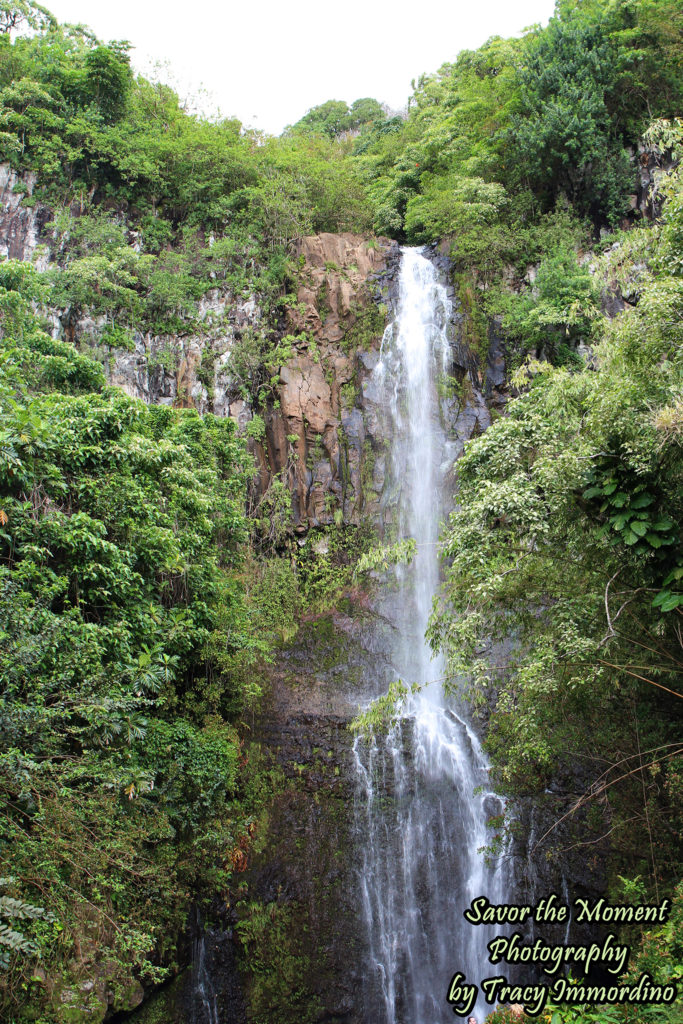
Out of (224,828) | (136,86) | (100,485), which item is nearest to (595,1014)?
(224,828)

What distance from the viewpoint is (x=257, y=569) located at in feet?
42.8

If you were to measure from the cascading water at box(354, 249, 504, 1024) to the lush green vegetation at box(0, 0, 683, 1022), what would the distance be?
47.3 inches

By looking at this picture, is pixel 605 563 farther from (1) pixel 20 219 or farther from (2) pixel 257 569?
(1) pixel 20 219

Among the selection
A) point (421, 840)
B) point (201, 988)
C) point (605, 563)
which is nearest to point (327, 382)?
point (605, 563)

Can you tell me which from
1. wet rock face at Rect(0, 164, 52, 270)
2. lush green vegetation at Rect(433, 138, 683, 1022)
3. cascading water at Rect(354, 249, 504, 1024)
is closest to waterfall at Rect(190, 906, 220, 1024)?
cascading water at Rect(354, 249, 504, 1024)

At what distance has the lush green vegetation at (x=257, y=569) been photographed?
655 cm

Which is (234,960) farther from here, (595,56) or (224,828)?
(595,56)

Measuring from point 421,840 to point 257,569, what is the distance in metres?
5.67

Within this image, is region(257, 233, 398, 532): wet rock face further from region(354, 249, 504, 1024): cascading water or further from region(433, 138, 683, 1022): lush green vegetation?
region(433, 138, 683, 1022): lush green vegetation

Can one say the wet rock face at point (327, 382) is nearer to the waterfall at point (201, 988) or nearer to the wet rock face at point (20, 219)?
the wet rock face at point (20, 219)

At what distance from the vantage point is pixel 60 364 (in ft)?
36.8

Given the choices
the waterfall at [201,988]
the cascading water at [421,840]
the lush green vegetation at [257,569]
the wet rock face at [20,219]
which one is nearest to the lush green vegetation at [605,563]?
the lush green vegetation at [257,569]

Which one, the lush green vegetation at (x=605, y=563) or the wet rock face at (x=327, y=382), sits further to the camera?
the wet rock face at (x=327, y=382)

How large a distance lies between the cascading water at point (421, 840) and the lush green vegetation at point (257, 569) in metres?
1.20
